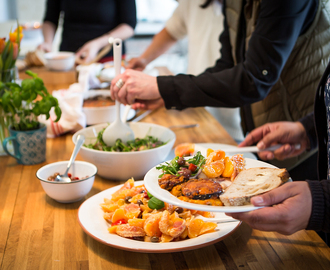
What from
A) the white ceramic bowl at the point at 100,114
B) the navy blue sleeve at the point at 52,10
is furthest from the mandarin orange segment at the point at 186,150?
the navy blue sleeve at the point at 52,10

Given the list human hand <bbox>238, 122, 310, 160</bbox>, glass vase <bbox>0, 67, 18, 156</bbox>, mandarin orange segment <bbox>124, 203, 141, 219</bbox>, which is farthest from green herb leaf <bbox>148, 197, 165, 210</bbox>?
glass vase <bbox>0, 67, 18, 156</bbox>

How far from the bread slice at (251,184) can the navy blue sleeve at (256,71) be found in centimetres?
60

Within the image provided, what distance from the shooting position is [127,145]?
1336mm

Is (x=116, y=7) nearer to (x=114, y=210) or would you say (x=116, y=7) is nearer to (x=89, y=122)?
(x=89, y=122)

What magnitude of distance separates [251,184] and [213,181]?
91 mm

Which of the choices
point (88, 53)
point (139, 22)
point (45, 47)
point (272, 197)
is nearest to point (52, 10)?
point (45, 47)

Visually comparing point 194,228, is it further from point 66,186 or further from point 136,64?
point 136,64

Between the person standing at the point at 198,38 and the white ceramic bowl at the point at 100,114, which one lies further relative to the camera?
the person standing at the point at 198,38

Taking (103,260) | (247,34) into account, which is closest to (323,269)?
(103,260)

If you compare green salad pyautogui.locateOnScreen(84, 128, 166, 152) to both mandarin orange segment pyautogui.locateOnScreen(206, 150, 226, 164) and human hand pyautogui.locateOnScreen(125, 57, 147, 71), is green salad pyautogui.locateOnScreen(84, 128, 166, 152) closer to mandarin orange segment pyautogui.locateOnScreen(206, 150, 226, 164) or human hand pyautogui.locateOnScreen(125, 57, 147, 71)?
mandarin orange segment pyautogui.locateOnScreen(206, 150, 226, 164)

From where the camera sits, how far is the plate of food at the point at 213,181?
740mm

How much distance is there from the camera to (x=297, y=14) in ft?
4.31

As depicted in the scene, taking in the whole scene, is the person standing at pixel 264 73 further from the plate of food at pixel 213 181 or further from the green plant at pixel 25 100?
the plate of food at pixel 213 181

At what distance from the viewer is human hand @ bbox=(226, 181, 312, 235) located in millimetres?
745
